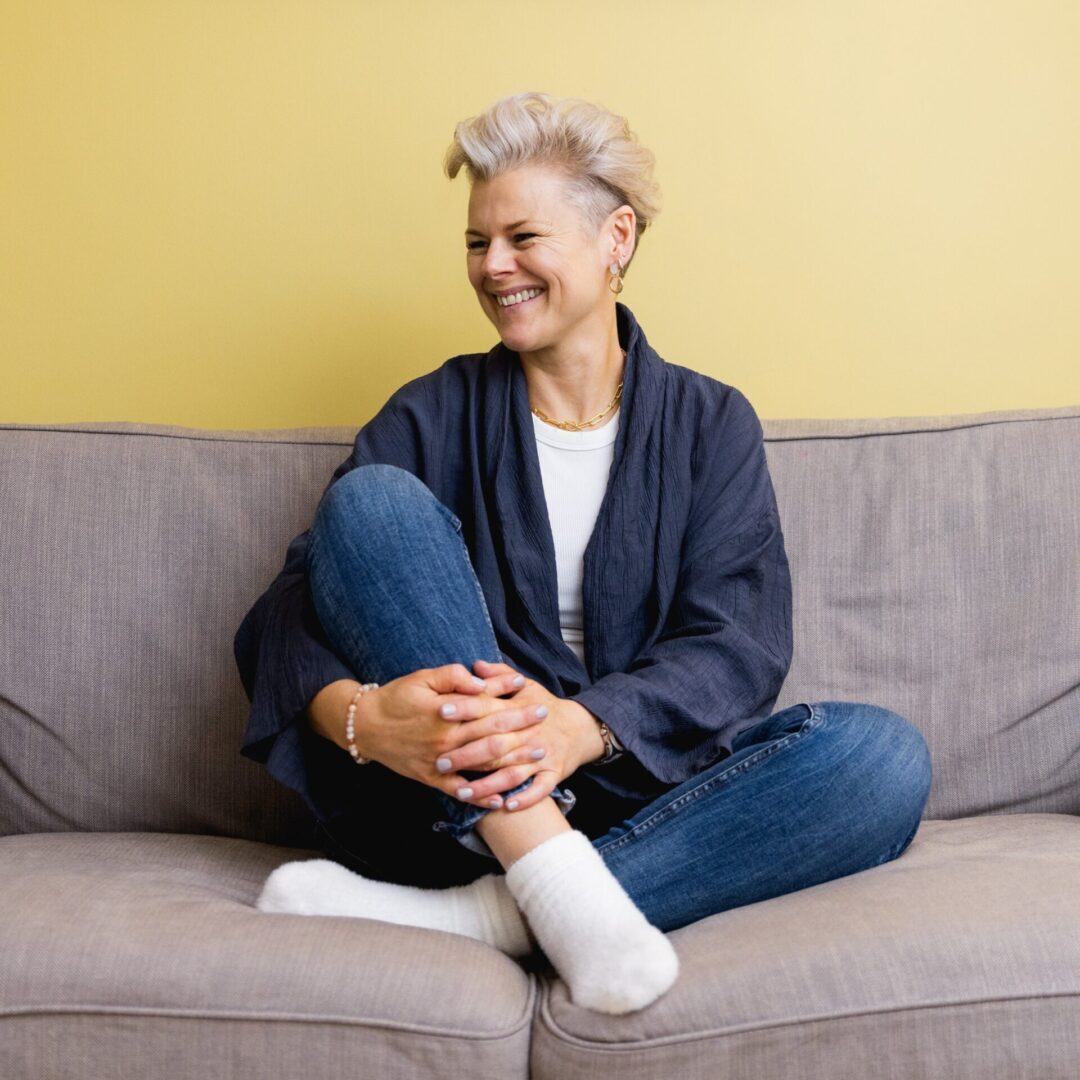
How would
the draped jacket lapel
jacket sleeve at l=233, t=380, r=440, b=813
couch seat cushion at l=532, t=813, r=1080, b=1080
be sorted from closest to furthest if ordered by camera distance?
couch seat cushion at l=532, t=813, r=1080, b=1080 → jacket sleeve at l=233, t=380, r=440, b=813 → the draped jacket lapel

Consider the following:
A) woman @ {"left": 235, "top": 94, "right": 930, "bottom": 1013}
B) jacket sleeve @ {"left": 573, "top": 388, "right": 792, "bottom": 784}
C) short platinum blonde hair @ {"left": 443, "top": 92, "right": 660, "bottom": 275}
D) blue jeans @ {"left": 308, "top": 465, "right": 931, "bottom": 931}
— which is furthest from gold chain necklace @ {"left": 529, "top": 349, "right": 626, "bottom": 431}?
blue jeans @ {"left": 308, "top": 465, "right": 931, "bottom": 931}

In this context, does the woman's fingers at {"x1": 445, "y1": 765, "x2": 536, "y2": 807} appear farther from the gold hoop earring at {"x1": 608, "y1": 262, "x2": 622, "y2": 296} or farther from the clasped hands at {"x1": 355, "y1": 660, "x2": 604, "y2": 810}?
the gold hoop earring at {"x1": 608, "y1": 262, "x2": 622, "y2": 296}

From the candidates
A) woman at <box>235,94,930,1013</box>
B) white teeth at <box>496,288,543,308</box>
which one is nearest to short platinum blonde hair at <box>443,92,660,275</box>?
woman at <box>235,94,930,1013</box>

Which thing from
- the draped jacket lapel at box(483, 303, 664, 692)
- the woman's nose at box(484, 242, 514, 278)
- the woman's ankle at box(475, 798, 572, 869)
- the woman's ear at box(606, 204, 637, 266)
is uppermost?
the woman's ear at box(606, 204, 637, 266)

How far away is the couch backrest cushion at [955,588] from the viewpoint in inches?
68.4

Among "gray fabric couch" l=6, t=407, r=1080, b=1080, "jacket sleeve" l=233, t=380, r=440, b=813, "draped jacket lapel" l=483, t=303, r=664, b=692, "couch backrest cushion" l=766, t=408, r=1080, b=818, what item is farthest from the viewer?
"couch backrest cushion" l=766, t=408, r=1080, b=818

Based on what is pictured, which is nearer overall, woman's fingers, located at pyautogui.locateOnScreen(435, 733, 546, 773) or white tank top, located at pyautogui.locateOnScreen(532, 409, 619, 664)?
woman's fingers, located at pyautogui.locateOnScreen(435, 733, 546, 773)

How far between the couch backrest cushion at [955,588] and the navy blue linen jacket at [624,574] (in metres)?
0.16

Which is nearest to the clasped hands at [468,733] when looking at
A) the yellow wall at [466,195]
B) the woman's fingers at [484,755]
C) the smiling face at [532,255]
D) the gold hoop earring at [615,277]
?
the woman's fingers at [484,755]

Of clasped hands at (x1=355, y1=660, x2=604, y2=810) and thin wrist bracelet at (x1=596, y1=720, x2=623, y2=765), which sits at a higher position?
clasped hands at (x1=355, y1=660, x2=604, y2=810)

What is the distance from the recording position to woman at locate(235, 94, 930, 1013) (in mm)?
1321

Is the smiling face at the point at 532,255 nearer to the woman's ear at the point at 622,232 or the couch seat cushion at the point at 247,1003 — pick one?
the woman's ear at the point at 622,232

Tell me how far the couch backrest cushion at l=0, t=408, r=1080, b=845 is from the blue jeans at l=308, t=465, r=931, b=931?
360 mm

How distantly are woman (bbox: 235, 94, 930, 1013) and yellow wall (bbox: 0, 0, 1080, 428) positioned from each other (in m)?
0.44
